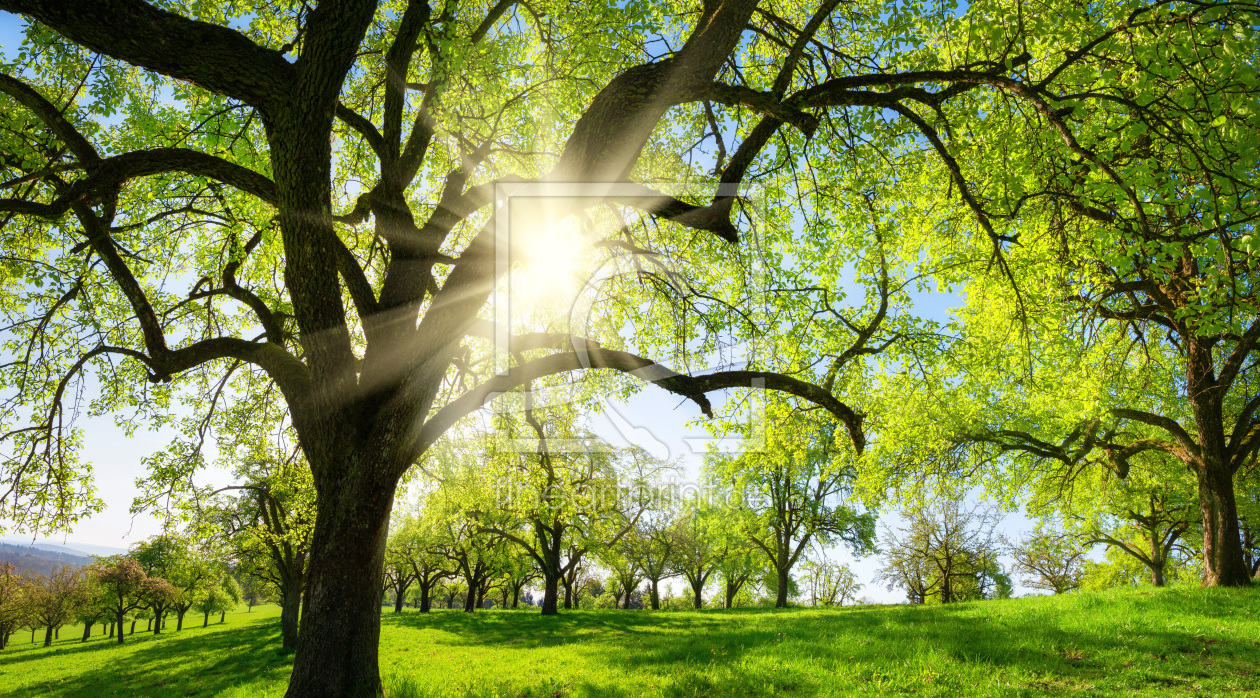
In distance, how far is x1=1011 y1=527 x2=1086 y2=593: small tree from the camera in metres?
33.5

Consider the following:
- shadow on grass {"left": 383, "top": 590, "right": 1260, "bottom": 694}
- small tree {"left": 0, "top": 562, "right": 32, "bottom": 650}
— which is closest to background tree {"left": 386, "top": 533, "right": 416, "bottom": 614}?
small tree {"left": 0, "top": 562, "right": 32, "bottom": 650}

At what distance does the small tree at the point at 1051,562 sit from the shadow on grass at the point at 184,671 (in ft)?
130

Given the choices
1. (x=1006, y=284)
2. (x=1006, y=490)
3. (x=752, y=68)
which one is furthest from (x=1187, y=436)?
(x=752, y=68)

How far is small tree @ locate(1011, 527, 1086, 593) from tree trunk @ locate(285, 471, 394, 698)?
3943 centimetres

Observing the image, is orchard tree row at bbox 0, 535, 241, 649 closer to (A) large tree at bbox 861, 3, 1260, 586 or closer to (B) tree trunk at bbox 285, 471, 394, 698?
(B) tree trunk at bbox 285, 471, 394, 698

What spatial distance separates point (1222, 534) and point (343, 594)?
18.3m

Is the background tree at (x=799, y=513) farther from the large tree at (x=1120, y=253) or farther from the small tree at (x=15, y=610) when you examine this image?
the small tree at (x=15, y=610)

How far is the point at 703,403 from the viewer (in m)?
7.17

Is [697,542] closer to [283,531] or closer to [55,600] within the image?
[283,531]

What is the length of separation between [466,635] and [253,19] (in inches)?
744

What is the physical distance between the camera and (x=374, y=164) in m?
10.4

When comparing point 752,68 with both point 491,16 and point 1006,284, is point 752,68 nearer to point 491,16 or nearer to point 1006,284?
point 491,16

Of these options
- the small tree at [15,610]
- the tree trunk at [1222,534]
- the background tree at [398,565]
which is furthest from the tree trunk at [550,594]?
the small tree at [15,610]

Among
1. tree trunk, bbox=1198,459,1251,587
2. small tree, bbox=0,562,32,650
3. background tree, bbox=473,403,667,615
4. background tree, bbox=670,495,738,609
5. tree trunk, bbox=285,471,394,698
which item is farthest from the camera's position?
small tree, bbox=0,562,32,650
